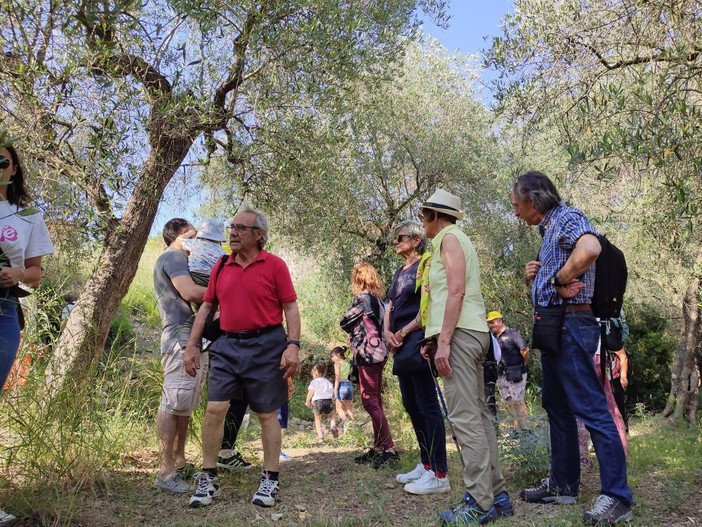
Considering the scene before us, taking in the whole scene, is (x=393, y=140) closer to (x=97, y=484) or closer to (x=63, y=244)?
(x=63, y=244)

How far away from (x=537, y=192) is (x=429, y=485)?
225cm

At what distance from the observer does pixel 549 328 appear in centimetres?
375

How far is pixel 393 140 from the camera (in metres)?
13.0

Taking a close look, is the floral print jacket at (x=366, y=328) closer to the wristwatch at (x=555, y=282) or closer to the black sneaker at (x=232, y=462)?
the black sneaker at (x=232, y=462)

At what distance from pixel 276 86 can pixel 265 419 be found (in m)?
3.17

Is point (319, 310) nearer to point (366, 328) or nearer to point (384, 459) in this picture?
point (366, 328)

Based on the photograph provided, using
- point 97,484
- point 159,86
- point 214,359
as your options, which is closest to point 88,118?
point 159,86

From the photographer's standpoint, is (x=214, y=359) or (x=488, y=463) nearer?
(x=488, y=463)

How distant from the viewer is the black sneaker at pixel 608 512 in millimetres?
3381

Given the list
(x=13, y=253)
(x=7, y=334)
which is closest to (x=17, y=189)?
(x=13, y=253)

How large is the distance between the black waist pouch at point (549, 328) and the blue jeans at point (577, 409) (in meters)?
0.04

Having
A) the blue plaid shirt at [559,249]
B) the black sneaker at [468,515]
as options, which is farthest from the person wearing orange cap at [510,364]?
the black sneaker at [468,515]

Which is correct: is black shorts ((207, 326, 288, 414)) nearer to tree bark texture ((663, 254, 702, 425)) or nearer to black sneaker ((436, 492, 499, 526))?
black sneaker ((436, 492, 499, 526))

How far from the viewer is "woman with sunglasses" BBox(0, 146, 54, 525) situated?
10.2 feet
